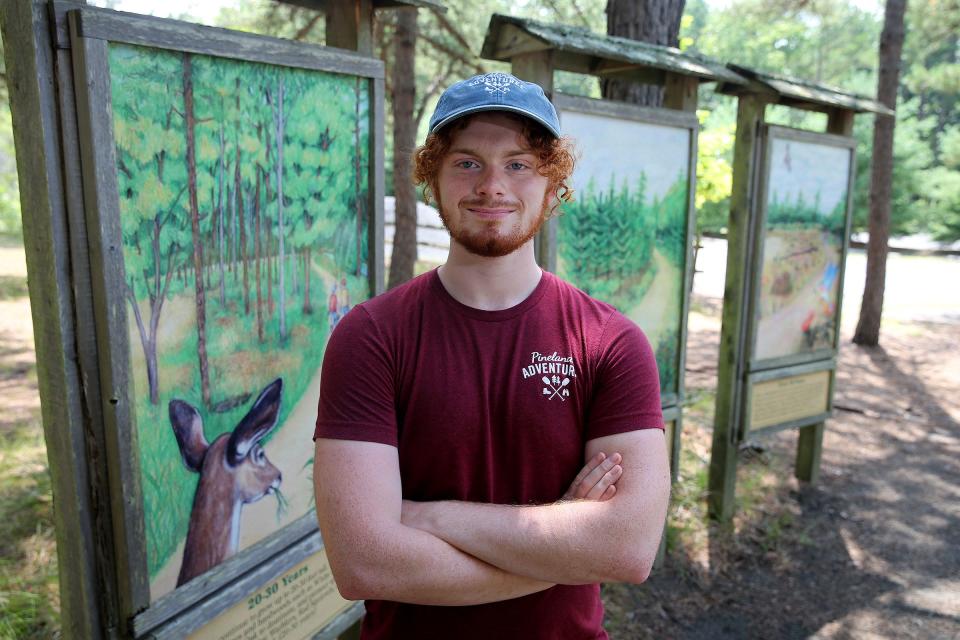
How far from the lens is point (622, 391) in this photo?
1641 millimetres

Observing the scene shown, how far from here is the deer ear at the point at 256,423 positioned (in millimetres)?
2314

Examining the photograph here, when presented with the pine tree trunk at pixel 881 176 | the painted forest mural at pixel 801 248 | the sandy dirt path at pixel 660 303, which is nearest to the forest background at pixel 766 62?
the pine tree trunk at pixel 881 176

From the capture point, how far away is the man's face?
163 centimetres

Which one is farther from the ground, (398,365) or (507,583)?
(398,365)

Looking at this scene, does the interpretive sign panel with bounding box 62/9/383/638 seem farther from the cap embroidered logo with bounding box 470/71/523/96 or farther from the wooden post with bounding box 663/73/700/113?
the wooden post with bounding box 663/73/700/113

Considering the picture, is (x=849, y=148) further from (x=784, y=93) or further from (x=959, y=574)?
(x=959, y=574)

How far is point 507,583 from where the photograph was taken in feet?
5.16

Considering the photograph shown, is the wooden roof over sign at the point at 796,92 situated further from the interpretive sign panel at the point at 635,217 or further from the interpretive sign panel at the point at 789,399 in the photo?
the interpretive sign panel at the point at 789,399

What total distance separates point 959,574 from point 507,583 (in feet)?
12.7

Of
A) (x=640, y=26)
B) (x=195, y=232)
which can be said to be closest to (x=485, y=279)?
(x=195, y=232)

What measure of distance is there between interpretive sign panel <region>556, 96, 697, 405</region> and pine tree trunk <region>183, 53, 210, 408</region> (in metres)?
1.63

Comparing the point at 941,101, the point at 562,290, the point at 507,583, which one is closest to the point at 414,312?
the point at 562,290

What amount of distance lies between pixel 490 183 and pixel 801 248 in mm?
3821

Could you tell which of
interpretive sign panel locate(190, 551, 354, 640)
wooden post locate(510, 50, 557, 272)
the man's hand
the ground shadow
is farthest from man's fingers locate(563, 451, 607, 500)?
the ground shadow
